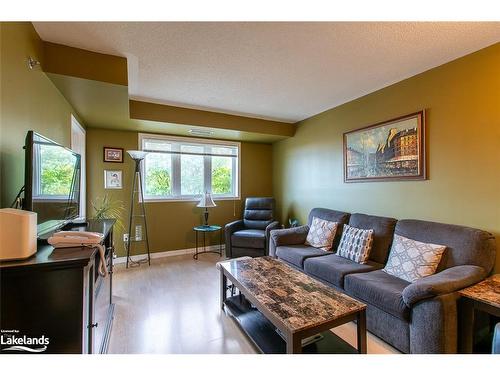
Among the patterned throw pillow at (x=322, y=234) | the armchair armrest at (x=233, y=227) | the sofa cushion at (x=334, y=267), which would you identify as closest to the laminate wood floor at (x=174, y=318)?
the sofa cushion at (x=334, y=267)

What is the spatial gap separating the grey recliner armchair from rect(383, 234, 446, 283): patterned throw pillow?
1.80 meters

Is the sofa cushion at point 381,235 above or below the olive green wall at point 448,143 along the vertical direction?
below

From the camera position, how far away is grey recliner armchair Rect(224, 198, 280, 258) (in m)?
3.62

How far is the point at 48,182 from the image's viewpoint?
136cm

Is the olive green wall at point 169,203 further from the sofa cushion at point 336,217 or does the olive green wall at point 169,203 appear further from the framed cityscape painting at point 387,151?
the framed cityscape painting at point 387,151

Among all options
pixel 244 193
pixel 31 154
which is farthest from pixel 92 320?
pixel 244 193

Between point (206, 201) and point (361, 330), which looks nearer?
point (361, 330)

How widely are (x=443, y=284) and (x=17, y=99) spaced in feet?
9.48

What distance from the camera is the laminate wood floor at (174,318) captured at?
1734 millimetres

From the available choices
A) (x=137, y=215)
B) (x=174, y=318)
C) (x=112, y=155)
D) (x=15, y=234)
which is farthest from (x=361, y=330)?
(x=112, y=155)

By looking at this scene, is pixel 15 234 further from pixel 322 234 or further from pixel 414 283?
pixel 322 234

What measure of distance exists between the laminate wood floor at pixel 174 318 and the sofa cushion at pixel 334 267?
40 centimetres

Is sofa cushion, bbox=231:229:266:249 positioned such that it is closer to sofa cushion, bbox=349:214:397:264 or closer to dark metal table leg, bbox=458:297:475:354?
sofa cushion, bbox=349:214:397:264
